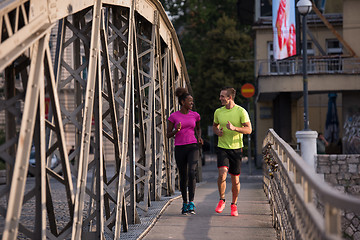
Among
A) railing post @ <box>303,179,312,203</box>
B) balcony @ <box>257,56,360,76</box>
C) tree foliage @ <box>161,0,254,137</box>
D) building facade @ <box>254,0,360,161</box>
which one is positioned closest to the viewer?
railing post @ <box>303,179,312,203</box>

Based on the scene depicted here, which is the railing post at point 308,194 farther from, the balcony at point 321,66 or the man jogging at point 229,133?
the balcony at point 321,66

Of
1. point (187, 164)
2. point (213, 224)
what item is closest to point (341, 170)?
point (187, 164)

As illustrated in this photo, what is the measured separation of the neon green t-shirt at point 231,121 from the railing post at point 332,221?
6617 millimetres

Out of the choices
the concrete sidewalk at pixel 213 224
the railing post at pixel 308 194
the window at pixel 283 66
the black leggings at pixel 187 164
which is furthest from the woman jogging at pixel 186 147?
the window at pixel 283 66

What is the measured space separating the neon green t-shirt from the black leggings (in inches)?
16.4

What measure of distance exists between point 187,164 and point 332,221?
710 cm

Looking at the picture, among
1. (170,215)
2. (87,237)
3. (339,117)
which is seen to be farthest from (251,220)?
(339,117)

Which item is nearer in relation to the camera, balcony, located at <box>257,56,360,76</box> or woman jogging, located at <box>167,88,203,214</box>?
woman jogging, located at <box>167,88,203,214</box>

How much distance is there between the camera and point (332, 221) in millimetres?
3770

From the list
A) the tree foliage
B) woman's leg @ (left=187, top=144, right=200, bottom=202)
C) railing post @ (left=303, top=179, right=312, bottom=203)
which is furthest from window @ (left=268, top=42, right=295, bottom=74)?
railing post @ (left=303, top=179, right=312, bottom=203)

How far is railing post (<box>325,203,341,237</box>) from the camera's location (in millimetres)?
3754

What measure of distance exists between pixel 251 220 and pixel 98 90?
338 centimetres

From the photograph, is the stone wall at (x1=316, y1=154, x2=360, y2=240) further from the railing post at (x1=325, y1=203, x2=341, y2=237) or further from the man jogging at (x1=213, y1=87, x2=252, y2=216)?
the railing post at (x1=325, y1=203, x2=341, y2=237)

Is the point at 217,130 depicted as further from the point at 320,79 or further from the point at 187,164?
the point at 320,79
